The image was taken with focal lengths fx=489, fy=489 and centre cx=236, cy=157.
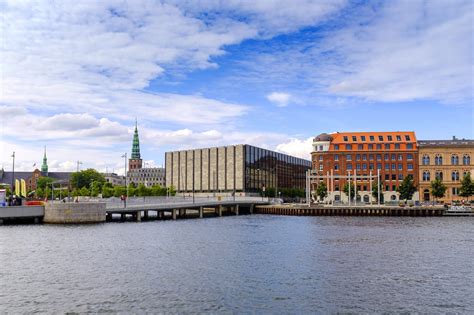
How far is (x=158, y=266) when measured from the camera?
145 feet

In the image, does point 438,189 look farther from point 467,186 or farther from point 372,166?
point 372,166

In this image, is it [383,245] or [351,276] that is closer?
[351,276]

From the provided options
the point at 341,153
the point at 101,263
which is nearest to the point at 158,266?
the point at 101,263

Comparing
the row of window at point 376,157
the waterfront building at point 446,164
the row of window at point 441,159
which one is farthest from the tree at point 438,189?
the row of window at point 376,157

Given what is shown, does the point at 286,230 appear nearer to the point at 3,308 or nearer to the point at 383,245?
the point at 383,245

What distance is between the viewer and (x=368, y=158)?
162625mm

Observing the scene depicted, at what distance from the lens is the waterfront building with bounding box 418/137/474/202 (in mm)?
151500

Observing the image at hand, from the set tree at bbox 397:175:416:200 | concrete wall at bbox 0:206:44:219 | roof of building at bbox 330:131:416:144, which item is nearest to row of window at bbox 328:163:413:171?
roof of building at bbox 330:131:416:144

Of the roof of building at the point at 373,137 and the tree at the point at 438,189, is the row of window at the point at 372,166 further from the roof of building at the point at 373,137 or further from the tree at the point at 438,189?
the tree at the point at 438,189

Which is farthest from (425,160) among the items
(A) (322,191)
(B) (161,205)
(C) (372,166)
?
(B) (161,205)

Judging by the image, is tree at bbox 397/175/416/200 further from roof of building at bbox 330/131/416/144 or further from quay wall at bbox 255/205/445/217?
quay wall at bbox 255/205/445/217

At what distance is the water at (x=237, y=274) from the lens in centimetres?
3105

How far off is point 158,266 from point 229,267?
6479 millimetres

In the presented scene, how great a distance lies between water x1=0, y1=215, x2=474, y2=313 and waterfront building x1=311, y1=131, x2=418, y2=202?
310 ft
